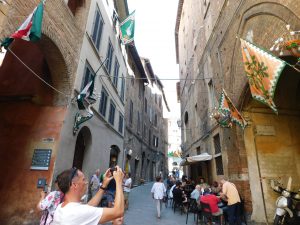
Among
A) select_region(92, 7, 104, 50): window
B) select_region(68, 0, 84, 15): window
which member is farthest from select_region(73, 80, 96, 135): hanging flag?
select_region(68, 0, 84, 15): window

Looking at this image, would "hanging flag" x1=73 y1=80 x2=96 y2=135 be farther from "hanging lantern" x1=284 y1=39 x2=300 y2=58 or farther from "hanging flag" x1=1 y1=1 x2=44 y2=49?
"hanging lantern" x1=284 y1=39 x2=300 y2=58

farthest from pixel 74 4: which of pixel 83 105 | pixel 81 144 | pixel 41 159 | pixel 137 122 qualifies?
pixel 137 122

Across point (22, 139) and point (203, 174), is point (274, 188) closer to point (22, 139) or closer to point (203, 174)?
point (203, 174)

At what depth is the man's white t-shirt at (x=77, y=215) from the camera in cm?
160

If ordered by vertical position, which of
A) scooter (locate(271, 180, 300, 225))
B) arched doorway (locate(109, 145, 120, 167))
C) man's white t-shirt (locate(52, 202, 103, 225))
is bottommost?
scooter (locate(271, 180, 300, 225))

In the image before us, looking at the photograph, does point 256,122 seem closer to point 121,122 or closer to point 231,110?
point 231,110

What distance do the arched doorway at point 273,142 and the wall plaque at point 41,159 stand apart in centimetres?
653

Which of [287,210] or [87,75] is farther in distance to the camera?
[87,75]

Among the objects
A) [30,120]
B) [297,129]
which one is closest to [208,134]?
[297,129]

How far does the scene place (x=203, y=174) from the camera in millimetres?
12406

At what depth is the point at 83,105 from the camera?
7273 mm

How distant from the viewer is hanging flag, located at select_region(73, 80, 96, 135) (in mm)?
7058

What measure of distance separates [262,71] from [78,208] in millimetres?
3861

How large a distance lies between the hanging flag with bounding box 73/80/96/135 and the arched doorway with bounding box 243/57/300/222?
5.45 m
